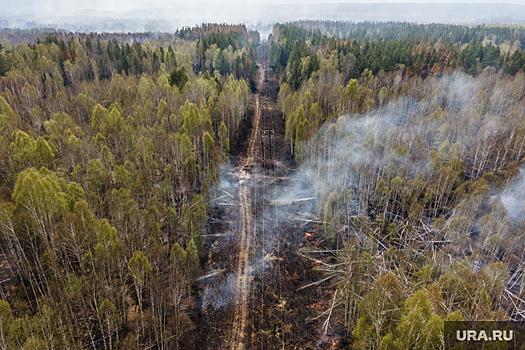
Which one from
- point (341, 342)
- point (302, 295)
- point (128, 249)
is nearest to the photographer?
point (341, 342)

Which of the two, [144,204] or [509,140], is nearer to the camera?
[144,204]

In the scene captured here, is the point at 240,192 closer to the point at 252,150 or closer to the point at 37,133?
the point at 252,150

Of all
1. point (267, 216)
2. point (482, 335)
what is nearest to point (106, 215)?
point (267, 216)

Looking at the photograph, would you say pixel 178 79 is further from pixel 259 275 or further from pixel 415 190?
pixel 415 190

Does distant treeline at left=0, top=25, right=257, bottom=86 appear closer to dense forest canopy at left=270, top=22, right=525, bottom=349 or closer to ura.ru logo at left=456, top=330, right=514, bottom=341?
dense forest canopy at left=270, top=22, right=525, bottom=349

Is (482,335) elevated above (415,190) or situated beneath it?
elevated above

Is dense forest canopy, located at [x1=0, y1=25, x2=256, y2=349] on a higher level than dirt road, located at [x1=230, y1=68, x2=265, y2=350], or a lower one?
higher

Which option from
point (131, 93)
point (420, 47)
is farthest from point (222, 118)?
point (420, 47)

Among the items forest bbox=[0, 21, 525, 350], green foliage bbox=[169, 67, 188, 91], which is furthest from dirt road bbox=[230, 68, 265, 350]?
green foliage bbox=[169, 67, 188, 91]
